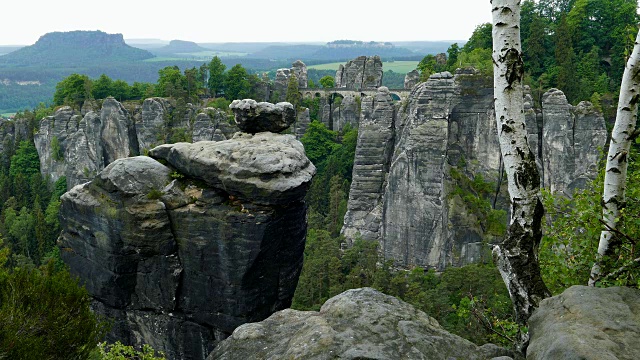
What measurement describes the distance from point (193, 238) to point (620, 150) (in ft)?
29.6

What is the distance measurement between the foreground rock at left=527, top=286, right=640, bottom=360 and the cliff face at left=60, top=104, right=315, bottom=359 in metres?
6.98

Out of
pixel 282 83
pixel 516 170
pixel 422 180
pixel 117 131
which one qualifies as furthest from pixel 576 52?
pixel 516 170

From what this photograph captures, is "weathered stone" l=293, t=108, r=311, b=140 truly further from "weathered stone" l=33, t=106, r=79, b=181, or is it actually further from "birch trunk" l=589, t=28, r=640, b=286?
"birch trunk" l=589, t=28, r=640, b=286

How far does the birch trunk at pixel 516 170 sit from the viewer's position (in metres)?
5.95

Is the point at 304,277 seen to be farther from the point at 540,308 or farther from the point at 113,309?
the point at 540,308

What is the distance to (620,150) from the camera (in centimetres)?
598

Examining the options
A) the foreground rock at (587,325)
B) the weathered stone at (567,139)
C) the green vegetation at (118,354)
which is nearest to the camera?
the foreground rock at (587,325)

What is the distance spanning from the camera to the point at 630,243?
636 cm

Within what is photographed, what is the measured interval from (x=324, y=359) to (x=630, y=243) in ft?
12.2

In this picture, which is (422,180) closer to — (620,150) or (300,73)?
(620,150)

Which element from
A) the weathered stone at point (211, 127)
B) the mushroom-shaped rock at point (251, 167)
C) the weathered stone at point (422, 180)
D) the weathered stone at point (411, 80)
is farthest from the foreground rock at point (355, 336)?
the weathered stone at point (411, 80)

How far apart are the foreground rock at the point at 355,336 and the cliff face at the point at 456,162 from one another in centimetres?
3580

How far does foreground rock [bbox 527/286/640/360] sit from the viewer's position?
15.9ft

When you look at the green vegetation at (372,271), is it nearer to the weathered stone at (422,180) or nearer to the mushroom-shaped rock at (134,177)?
the weathered stone at (422,180)
